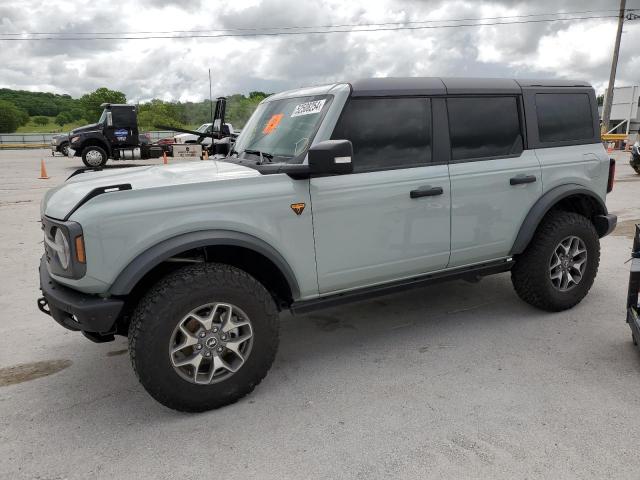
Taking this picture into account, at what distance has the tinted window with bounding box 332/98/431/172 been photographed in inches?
138

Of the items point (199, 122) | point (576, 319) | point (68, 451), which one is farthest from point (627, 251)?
point (199, 122)

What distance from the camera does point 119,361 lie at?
381 cm

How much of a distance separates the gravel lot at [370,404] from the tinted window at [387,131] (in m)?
1.41

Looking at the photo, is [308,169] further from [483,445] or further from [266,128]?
[483,445]

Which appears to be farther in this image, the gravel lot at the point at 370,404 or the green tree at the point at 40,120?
Answer: the green tree at the point at 40,120

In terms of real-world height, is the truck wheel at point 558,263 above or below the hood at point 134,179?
below

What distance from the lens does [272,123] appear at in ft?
13.1

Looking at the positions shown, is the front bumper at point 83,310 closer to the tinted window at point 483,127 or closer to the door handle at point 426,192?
the door handle at point 426,192

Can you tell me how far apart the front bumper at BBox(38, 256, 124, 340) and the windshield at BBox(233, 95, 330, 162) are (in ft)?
4.80

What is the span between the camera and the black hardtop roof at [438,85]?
356 cm

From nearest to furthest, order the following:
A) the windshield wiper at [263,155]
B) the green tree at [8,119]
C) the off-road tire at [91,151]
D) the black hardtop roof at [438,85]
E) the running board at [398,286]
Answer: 1. the running board at [398,286]
2. the black hardtop roof at [438,85]
3. the windshield wiper at [263,155]
4. the off-road tire at [91,151]
5. the green tree at [8,119]

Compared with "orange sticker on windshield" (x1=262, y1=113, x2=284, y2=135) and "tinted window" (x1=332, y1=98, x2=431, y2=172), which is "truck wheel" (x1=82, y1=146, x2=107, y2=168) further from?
"tinted window" (x1=332, y1=98, x2=431, y2=172)

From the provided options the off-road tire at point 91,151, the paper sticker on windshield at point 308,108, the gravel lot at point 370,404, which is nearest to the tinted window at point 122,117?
the off-road tire at point 91,151

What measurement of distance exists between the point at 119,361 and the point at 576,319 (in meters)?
3.67
